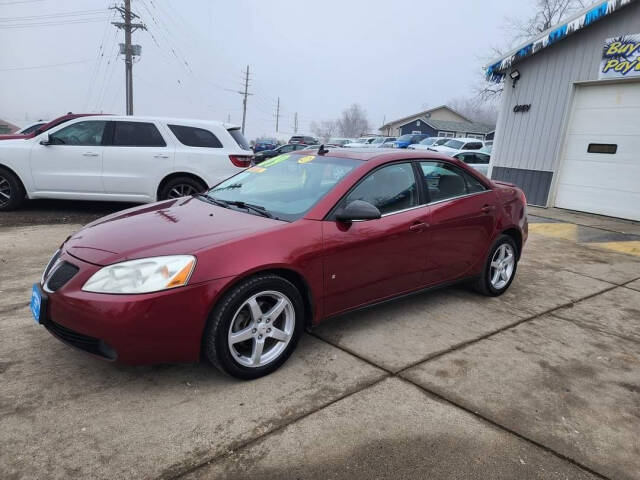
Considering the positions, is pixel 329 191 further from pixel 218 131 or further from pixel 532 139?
pixel 532 139

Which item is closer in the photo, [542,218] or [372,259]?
[372,259]

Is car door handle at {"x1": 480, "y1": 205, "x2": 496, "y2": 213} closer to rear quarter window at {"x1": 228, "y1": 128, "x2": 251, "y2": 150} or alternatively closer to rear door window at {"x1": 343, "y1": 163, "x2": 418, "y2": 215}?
rear door window at {"x1": 343, "y1": 163, "x2": 418, "y2": 215}

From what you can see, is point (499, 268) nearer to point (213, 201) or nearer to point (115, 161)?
point (213, 201)

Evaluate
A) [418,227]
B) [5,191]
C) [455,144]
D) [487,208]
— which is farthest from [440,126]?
[418,227]

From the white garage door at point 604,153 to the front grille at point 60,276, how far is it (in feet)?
33.2

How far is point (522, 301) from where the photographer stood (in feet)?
15.1

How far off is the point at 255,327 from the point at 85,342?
0.97m

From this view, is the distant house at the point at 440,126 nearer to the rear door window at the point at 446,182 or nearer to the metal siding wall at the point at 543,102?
the metal siding wall at the point at 543,102

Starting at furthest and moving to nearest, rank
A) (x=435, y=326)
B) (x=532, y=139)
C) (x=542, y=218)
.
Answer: (x=532, y=139)
(x=542, y=218)
(x=435, y=326)

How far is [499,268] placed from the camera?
15.2 feet

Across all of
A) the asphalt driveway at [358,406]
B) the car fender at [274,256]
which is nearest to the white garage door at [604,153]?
the asphalt driveway at [358,406]

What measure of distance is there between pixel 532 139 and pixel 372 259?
8.86 meters

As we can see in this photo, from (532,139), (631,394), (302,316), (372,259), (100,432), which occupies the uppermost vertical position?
(532,139)

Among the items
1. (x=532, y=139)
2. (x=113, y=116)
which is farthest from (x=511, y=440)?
(x=532, y=139)
